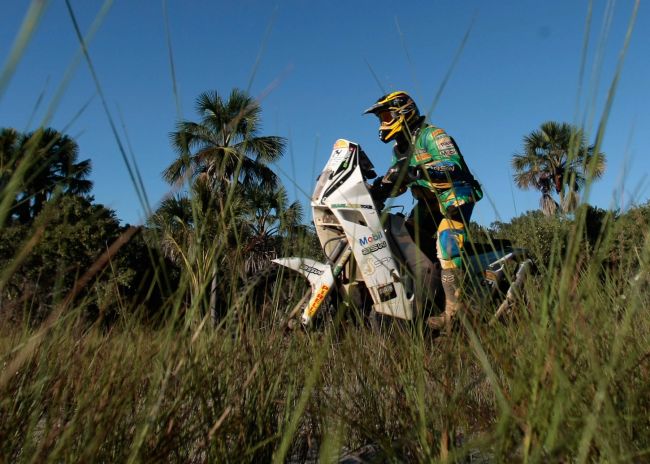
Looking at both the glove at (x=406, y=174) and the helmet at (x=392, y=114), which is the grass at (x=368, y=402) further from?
the helmet at (x=392, y=114)

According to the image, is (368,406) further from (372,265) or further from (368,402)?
(372,265)

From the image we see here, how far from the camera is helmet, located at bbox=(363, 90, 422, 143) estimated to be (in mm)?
3809

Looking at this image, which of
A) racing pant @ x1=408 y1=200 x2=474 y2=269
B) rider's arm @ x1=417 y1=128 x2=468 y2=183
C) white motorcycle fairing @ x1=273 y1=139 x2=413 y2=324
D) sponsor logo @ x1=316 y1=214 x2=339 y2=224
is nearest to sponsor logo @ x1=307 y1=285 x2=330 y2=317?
white motorcycle fairing @ x1=273 y1=139 x2=413 y2=324

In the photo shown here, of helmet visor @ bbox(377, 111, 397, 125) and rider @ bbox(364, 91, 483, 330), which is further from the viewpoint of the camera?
helmet visor @ bbox(377, 111, 397, 125)

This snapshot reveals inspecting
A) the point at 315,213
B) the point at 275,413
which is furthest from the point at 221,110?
the point at 275,413

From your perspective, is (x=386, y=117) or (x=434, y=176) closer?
(x=434, y=176)

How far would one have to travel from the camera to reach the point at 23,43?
49 cm

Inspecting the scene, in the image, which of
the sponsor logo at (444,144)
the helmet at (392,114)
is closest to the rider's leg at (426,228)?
the sponsor logo at (444,144)

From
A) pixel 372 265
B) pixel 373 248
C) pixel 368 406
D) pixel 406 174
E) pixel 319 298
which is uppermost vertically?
pixel 406 174

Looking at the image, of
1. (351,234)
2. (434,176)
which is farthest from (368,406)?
(351,234)

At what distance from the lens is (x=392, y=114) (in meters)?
3.90

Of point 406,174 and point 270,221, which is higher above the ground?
point 406,174

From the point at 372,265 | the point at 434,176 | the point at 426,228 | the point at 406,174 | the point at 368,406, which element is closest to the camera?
the point at 368,406

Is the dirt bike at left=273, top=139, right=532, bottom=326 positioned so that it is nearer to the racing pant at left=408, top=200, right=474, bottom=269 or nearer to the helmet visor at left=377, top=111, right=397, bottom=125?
the racing pant at left=408, top=200, right=474, bottom=269
